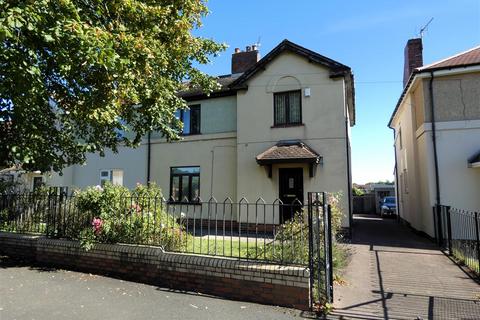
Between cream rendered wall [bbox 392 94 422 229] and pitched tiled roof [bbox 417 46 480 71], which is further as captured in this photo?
cream rendered wall [bbox 392 94 422 229]

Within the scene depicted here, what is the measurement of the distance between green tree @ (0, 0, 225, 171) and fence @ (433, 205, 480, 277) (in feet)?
27.2

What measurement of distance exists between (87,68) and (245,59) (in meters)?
12.0

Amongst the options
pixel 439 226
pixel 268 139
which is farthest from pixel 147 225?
pixel 439 226

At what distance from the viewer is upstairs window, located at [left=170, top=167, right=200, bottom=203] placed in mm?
15969

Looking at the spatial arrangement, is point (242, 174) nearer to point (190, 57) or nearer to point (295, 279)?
point (190, 57)

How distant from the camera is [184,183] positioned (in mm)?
16375

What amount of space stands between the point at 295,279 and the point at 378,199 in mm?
29493

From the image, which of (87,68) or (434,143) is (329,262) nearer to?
(87,68)

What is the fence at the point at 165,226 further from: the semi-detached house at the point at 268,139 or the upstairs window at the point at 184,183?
the upstairs window at the point at 184,183

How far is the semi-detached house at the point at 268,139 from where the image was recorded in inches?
517

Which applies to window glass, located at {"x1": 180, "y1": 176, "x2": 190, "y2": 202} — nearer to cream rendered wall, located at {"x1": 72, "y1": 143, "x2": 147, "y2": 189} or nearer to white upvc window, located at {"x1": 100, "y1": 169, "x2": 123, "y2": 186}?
cream rendered wall, located at {"x1": 72, "y1": 143, "x2": 147, "y2": 189}

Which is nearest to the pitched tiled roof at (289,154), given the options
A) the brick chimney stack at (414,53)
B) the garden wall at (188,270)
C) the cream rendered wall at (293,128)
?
the cream rendered wall at (293,128)

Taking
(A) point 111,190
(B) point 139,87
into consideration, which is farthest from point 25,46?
(A) point 111,190

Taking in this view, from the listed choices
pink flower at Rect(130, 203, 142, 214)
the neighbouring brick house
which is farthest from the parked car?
pink flower at Rect(130, 203, 142, 214)
